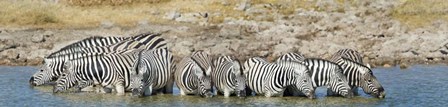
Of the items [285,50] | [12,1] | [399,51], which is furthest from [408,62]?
[12,1]

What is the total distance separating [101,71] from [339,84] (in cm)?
411

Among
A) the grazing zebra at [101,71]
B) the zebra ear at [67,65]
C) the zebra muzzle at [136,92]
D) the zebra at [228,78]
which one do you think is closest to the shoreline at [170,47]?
the zebra ear at [67,65]

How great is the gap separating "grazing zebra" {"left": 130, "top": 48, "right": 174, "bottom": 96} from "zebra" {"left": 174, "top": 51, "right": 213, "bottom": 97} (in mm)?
214

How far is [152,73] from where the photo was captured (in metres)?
18.8

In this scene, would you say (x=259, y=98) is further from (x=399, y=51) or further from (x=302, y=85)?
(x=399, y=51)

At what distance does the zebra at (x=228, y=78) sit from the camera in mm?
18297

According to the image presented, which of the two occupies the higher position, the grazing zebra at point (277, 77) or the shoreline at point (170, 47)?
the shoreline at point (170, 47)

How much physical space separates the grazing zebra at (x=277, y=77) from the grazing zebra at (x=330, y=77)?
29cm

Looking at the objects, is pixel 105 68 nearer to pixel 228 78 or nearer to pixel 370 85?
pixel 228 78

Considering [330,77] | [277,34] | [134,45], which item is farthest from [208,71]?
[277,34]

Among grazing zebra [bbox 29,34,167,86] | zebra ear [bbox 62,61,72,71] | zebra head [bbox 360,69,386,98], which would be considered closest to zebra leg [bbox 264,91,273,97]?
zebra head [bbox 360,69,386,98]

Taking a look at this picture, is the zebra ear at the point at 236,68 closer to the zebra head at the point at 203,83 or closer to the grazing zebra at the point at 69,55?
the zebra head at the point at 203,83

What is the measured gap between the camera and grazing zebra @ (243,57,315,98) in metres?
18.3

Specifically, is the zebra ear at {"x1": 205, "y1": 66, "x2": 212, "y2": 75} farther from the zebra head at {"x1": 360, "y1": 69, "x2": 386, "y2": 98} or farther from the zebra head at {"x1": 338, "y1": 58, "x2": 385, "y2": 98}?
the zebra head at {"x1": 360, "y1": 69, "x2": 386, "y2": 98}
